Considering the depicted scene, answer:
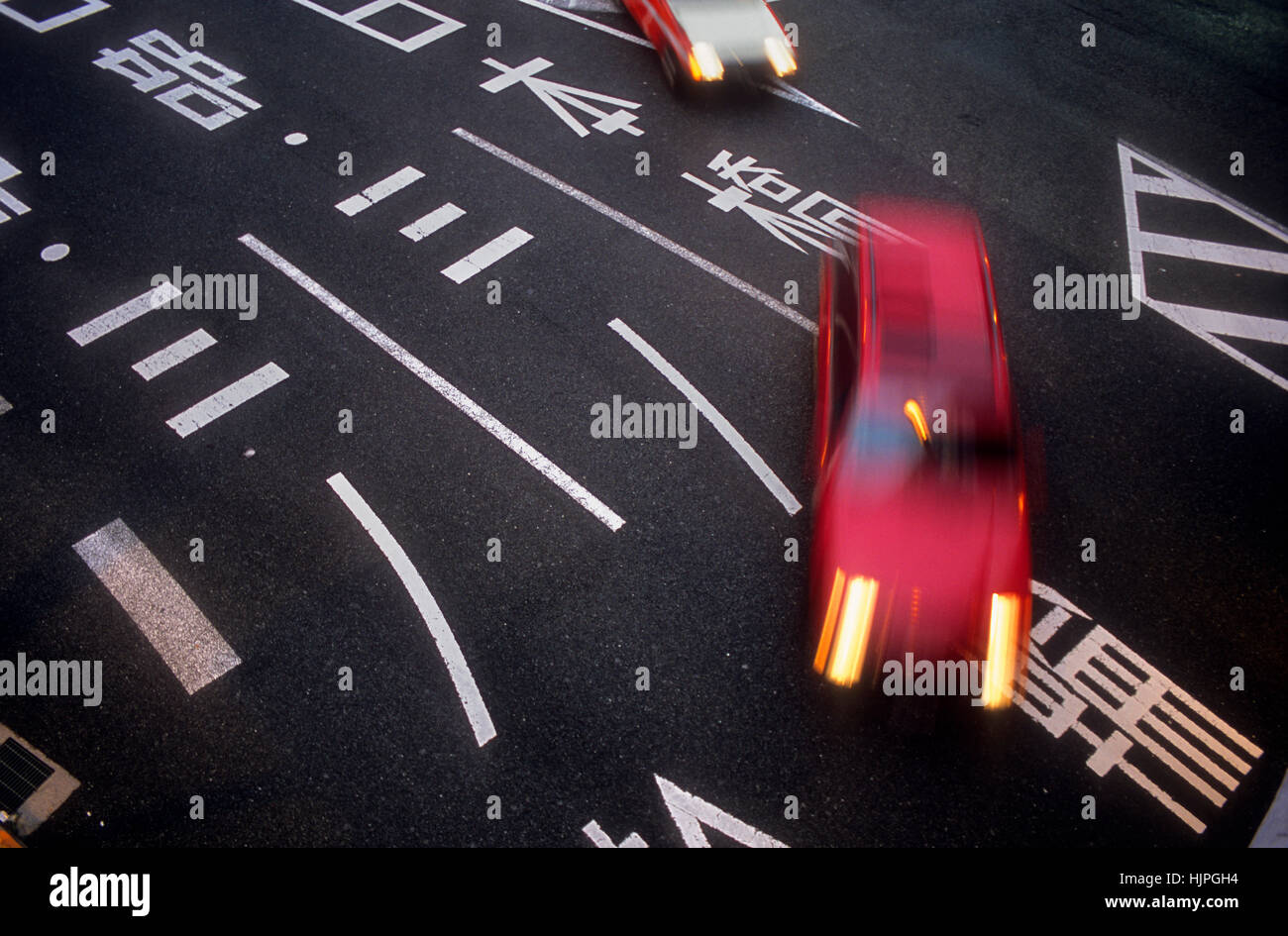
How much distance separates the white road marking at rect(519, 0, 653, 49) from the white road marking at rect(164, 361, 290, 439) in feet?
26.7

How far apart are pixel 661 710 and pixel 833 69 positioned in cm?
1057

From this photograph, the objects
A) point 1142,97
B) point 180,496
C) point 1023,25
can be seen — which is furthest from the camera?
point 1023,25

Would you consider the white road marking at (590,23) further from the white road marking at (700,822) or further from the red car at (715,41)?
the white road marking at (700,822)

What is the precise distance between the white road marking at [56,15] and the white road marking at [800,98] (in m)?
10.9

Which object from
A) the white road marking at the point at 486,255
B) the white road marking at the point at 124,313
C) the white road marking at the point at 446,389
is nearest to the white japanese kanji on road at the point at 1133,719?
the white road marking at the point at 446,389

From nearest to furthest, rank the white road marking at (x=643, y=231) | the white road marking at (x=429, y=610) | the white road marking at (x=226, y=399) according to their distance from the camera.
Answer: the white road marking at (x=429, y=610) → the white road marking at (x=226, y=399) → the white road marking at (x=643, y=231)

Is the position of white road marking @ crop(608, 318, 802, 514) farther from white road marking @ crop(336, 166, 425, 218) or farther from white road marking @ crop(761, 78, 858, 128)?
white road marking @ crop(761, 78, 858, 128)

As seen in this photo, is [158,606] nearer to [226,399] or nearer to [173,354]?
[226,399]

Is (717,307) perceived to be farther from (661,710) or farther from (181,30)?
(181,30)

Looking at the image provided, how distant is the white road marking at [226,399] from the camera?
25.4ft

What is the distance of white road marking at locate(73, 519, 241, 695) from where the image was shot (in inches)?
244

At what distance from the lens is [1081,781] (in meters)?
5.67

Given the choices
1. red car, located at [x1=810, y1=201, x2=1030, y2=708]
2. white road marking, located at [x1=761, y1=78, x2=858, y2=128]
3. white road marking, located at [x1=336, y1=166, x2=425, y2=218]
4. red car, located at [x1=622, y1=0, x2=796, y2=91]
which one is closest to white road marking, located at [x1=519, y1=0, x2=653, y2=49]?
red car, located at [x1=622, y1=0, x2=796, y2=91]

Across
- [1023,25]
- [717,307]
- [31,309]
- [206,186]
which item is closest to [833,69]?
[1023,25]
